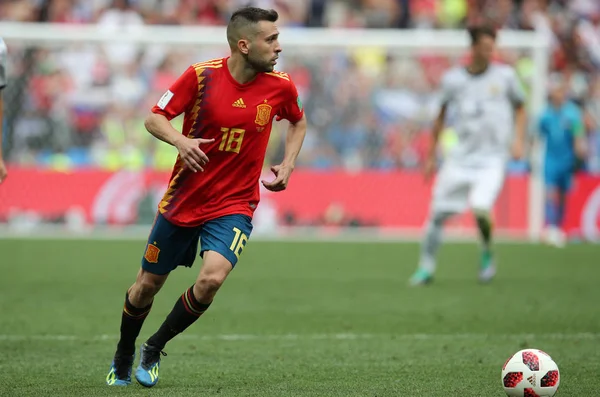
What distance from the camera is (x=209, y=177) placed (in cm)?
643

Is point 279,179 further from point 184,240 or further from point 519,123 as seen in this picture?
point 519,123

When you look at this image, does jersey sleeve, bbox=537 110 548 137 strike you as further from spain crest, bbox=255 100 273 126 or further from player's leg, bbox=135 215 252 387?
player's leg, bbox=135 215 252 387

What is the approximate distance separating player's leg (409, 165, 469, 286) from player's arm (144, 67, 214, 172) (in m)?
5.89

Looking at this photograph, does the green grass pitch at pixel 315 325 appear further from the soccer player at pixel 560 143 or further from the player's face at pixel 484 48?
the soccer player at pixel 560 143

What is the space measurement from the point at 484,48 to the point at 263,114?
544 centimetres

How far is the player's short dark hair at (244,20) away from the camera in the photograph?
21.2 ft

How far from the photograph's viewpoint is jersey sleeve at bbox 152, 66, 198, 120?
6309 millimetres

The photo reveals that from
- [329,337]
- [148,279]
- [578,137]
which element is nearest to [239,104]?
[148,279]

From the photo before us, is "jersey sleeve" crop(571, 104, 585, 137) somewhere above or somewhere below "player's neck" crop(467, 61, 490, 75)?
below

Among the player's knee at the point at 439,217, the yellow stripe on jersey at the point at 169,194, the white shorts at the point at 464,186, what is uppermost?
the yellow stripe on jersey at the point at 169,194

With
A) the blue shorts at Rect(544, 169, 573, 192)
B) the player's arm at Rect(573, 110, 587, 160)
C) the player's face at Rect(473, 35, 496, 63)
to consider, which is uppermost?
the player's face at Rect(473, 35, 496, 63)

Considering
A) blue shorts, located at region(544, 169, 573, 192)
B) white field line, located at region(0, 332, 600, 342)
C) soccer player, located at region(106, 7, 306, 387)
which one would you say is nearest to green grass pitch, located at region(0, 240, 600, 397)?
white field line, located at region(0, 332, 600, 342)

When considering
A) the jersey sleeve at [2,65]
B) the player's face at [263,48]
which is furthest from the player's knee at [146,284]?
the jersey sleeve at [2,65]

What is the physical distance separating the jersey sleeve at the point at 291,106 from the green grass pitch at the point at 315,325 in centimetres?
157
